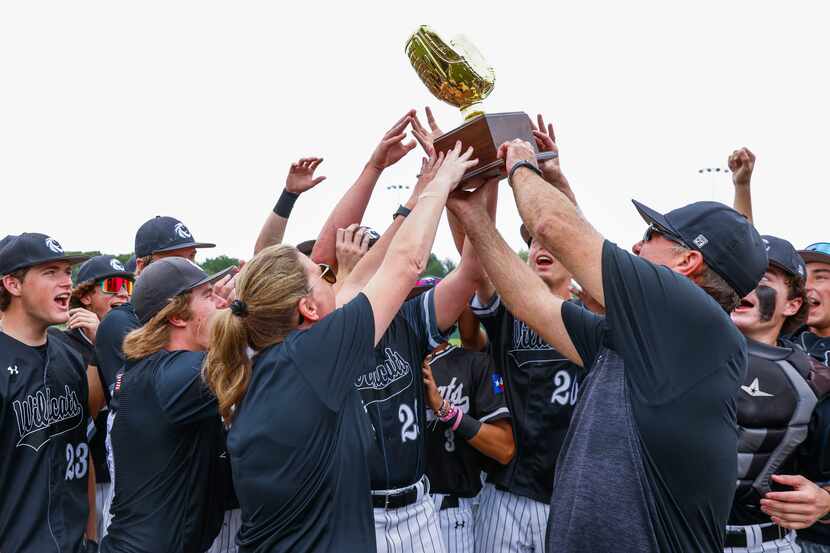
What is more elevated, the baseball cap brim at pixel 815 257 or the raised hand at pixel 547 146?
the raised hand at pixel 547 146

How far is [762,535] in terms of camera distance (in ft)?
11.7

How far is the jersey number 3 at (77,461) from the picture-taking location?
4.26 m

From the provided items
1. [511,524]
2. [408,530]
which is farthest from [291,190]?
[511,524]

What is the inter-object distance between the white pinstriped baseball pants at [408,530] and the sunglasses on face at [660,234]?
185 cm

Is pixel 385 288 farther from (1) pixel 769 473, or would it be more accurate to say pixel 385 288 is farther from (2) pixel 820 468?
(2) pixel 820 468

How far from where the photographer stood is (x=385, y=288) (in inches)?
108

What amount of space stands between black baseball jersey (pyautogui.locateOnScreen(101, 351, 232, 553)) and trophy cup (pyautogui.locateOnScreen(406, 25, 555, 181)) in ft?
5.51

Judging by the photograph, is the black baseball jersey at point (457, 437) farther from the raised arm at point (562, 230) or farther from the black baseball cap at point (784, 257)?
the raised arm at point (562, 230)

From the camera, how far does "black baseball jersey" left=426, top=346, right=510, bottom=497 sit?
459cm

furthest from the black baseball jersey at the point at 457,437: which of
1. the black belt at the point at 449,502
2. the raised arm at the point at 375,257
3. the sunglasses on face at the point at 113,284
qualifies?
the sunglasses on face at the point at 113,284

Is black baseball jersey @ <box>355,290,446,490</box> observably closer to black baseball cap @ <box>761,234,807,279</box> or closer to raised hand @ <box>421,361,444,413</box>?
raised hand @ <box>421,361,444,413</box>

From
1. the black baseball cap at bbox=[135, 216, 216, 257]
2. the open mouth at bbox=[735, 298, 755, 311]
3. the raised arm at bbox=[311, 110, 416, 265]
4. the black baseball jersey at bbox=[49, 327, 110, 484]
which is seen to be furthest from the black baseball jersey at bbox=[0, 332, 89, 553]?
the open mouth at bbox=[735, 298, 755, 311]

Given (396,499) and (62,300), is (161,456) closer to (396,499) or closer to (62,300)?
(396,499)

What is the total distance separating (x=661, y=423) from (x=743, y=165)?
345cm
